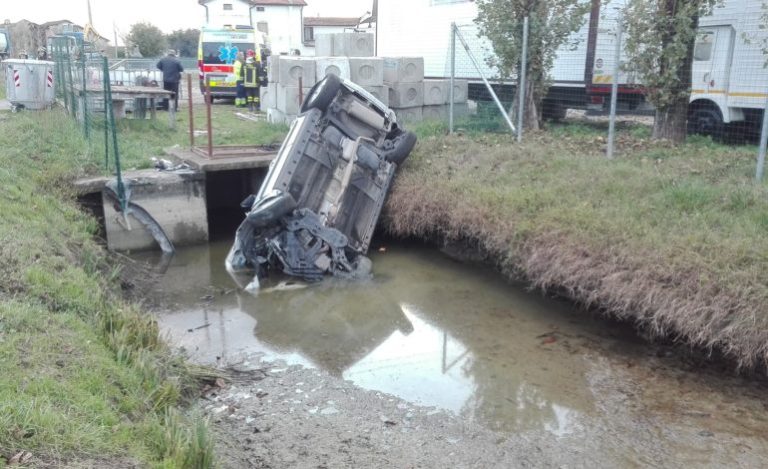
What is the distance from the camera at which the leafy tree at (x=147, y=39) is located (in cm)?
4841

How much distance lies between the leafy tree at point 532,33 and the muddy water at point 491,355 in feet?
14.4

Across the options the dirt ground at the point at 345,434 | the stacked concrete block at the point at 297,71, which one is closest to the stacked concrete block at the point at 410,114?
the stacked concrete block at the point at 297,71

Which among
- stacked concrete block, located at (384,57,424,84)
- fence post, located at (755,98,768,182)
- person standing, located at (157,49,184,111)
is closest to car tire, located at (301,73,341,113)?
stacked concrete block, located at (384,57,424,84)

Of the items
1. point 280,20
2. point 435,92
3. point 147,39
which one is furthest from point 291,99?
point 147,39

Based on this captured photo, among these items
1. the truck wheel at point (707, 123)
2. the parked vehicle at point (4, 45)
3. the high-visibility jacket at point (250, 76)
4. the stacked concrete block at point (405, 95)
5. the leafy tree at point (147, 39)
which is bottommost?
the truck wheel at point (707, 123)

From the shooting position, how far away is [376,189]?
904cm

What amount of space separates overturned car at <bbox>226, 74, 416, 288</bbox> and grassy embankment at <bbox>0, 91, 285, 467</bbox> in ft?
5.83

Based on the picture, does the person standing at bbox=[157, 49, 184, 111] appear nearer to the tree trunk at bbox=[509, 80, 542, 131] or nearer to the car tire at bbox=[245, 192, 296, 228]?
the tree trunk at bbox=[509, 80, 542, 131]

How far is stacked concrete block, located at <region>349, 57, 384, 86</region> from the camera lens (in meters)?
12.8

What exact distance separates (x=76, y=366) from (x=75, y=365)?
0.5 inches

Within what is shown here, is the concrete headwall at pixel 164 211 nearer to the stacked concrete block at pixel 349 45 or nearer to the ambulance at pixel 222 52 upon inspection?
the stacked concrete block at pixel 349 45

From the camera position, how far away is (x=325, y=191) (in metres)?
8.66

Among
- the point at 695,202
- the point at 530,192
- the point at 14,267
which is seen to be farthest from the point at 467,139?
the point at 14,267

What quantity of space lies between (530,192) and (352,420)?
158 inches
